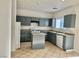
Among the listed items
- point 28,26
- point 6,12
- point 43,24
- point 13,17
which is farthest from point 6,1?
point 43,24

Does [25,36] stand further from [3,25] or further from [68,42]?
[3,25]

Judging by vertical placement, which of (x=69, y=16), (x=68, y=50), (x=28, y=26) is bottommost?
(x=68, y=50)

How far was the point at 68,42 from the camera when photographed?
12.6ft

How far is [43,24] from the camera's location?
242 inches

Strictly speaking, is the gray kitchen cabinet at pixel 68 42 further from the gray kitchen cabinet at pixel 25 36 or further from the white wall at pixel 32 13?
the white wall at pixel 32 13

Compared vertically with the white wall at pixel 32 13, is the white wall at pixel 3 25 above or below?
below

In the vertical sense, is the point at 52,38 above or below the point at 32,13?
below

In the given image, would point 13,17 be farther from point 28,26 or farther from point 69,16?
point 28,26

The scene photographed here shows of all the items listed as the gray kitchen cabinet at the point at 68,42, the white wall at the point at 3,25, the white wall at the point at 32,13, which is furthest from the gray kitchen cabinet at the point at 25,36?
the white wall at the point at 3,25

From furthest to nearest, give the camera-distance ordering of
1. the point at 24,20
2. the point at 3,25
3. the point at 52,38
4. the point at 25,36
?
the point at 24,20 < the point at 25,36 < the point at 52,38 < the point at 3,25

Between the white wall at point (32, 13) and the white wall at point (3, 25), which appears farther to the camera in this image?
the white wall at point (32, 13)

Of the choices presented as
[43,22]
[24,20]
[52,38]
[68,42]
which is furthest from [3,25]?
[43,22]

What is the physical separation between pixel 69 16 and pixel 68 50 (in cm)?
143

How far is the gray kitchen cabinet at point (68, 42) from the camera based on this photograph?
3799 millimetres
